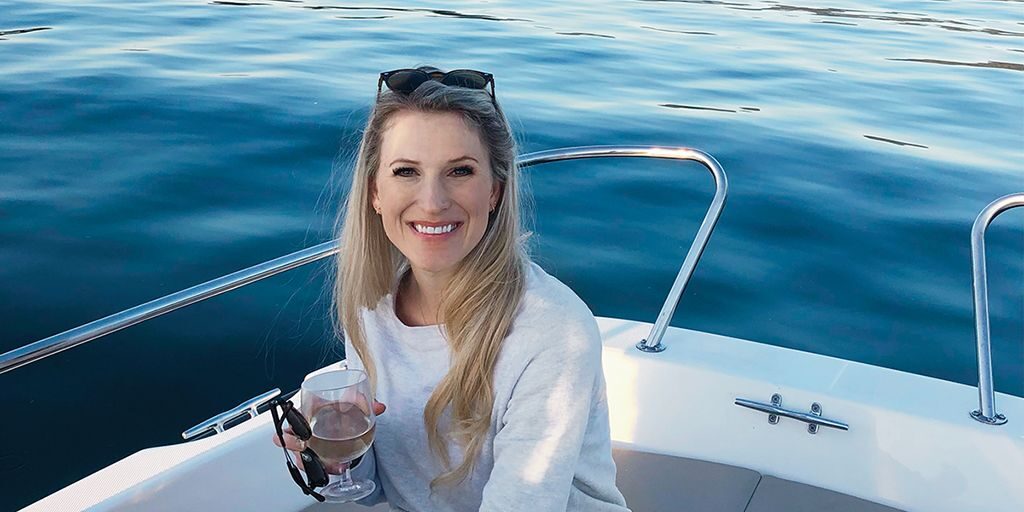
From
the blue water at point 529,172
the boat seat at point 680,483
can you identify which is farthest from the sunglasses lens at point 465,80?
the blue water at point 529,172

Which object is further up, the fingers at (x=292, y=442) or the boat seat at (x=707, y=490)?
the fingers at (x=292, y=442)

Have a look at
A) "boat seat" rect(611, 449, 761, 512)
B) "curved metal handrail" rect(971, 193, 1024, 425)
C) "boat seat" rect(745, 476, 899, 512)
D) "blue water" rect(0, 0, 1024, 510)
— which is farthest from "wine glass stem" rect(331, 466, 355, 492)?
"blue water" rect(0, 0, 1024, 510)

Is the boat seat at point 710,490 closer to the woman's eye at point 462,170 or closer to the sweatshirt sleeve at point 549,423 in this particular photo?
the sweatshirt sleeve at point 549,423

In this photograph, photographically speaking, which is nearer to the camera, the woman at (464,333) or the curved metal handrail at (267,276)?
the woman at (464,333)

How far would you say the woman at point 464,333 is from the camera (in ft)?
4.45

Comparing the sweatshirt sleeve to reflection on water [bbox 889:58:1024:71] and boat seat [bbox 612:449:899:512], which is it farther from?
reflection on water [bbox 889:58:1024:71]

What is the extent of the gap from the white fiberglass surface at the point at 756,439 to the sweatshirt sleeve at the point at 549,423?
64cm

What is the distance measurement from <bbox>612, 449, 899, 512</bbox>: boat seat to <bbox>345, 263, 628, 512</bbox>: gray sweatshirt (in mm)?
587

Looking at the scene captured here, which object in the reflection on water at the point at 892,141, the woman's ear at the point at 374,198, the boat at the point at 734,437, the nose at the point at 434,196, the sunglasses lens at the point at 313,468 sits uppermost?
the nose at the point at 434,196

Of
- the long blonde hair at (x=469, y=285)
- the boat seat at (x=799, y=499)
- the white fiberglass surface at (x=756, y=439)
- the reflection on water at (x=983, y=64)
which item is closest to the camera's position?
the long blonde hair at (x=469, y=285)

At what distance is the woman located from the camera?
1.36 m

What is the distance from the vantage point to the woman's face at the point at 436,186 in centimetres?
146

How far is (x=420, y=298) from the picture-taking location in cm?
161

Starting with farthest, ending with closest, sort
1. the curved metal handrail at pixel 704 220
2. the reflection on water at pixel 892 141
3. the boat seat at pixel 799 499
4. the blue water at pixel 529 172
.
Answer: the reflection on water at pixel 892 141, the blue water at pixel 529 172, the curved metal handrail at pixel 704 220, the boat seat at pixel 799 499
